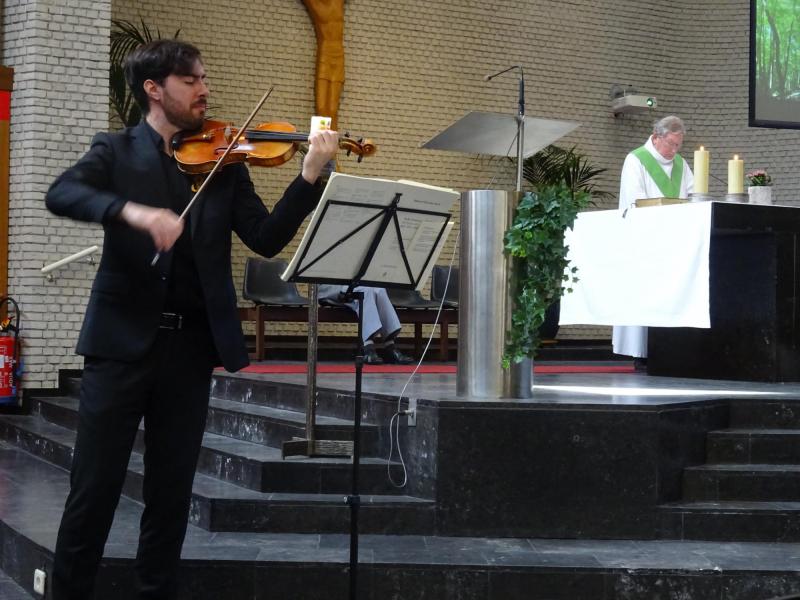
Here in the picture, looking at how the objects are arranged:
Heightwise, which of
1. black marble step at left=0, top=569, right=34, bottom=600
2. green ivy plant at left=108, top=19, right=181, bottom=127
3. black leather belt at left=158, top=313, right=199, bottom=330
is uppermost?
green ivy plant at left=108, top=19, right=181, bottom=127

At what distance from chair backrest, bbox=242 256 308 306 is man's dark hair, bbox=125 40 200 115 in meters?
5.37

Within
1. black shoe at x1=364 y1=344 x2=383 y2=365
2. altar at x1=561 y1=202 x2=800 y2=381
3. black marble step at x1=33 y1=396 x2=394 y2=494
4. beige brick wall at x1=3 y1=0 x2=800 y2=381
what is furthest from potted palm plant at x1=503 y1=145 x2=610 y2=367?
beige brick wall at x1=3 y1=0 x2=800 y2=381

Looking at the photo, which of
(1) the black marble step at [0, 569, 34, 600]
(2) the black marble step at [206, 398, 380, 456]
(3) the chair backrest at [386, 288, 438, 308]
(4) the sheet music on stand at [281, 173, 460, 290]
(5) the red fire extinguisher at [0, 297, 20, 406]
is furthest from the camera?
(3) the chair backrest at [386, 288, 438, 308]

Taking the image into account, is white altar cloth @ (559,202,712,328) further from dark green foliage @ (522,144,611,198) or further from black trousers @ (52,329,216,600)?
dark green foliage @ (522,144,611,198)

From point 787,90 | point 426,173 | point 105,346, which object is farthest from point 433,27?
point 105,346

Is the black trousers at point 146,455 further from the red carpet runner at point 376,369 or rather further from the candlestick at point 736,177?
the candlestick at point 736,177

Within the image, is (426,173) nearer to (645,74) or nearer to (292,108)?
(292,108)

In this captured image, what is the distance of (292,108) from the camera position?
10.2 m

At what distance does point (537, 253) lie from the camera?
14.3 feet

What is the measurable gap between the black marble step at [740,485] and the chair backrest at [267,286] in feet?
14.9

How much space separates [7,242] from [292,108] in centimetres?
347

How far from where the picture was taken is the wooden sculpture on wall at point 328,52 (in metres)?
10.2

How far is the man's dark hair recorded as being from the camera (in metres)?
2.94

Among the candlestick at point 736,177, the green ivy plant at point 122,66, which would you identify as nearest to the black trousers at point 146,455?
the candlestick at point 736,177
